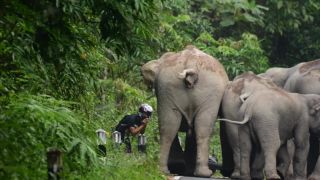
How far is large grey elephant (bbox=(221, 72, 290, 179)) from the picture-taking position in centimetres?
1466

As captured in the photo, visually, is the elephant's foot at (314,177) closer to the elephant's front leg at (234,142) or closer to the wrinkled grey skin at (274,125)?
the wrinkled grey skin at (274,125)

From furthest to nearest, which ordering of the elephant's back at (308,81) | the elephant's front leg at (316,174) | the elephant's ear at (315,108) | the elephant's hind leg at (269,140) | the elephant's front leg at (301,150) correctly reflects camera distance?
the elephant's back at (308,81) → the elephant's front leg at (316,174) → the elephant's ear at (315,108) → the elephant's front leg at (301,150) → the elephant's hind leg at (269,140)

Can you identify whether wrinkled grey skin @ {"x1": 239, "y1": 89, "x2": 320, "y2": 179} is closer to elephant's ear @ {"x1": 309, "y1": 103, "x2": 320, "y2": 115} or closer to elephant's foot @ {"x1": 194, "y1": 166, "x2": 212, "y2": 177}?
elephant's ear @ {"x1": 309, "y1": 103, "x2": 320, "y2": 115}

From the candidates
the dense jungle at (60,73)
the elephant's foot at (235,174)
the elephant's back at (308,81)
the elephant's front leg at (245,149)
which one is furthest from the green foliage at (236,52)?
the dense jungle at (60,73)

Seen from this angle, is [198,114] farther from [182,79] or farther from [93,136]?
[93,136]

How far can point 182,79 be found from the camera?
48.0ft

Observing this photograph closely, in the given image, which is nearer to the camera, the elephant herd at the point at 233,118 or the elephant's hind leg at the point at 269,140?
the elephant's hind leg at the point at 269,140

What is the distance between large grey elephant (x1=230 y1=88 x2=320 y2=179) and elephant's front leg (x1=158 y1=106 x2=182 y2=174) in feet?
2.90

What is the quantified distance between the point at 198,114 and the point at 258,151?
0.90m

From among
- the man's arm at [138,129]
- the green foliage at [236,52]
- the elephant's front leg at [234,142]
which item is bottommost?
the elephant's front leg at [234,142]

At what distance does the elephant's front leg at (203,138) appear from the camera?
14.5m

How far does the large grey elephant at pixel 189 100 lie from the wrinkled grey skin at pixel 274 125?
1.62 feet

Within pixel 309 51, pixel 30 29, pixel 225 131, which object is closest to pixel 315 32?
pixel 309 51

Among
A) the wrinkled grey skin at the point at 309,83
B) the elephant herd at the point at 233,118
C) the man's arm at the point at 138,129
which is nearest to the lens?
the elephant herd at the point at 233,118
